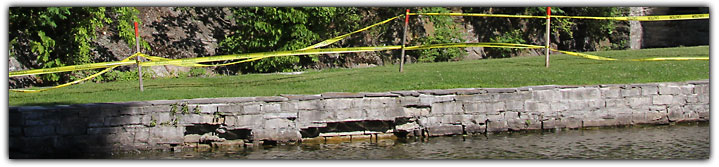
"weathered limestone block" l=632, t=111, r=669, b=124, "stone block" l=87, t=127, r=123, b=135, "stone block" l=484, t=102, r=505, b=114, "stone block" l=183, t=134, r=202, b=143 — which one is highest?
"stone block" l=484, t=102, r=505, b=114

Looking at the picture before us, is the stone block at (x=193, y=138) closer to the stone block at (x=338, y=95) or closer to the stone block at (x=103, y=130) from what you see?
the stone block at (x=103, y=130)

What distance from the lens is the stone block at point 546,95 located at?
33.7 ft

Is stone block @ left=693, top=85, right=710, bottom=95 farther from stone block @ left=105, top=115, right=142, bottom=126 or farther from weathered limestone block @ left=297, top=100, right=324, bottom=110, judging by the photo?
stone block @ left=105, top=115, right=142, bottom=126

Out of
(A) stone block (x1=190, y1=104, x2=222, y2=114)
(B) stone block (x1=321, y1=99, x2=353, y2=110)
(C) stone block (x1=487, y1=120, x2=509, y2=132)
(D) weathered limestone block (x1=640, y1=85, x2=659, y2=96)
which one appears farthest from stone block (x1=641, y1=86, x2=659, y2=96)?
(A) stone block (x1=190, y1=104, x2=222, y2=114)

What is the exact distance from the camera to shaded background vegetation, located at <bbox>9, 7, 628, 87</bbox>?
13422 mm

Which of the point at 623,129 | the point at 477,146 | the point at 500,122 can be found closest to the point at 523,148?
the point at 477,146

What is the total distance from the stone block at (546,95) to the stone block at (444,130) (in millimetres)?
1104

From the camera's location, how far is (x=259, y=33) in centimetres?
1520

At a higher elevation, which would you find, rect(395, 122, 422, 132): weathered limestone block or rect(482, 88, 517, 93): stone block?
rect(482, 88, 517, 93): stone block

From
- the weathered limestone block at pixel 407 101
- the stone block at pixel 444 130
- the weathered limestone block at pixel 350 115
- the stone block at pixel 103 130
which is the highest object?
the weathered limestone block at pixel 407 101

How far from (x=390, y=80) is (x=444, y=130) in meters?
1.75

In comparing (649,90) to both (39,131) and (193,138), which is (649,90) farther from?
(39,131)

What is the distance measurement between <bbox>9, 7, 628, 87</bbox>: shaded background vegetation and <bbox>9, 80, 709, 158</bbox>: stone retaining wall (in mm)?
4685

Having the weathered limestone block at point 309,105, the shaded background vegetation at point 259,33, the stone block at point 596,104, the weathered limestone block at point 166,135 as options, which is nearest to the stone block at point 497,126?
the stone block at point 596,104
